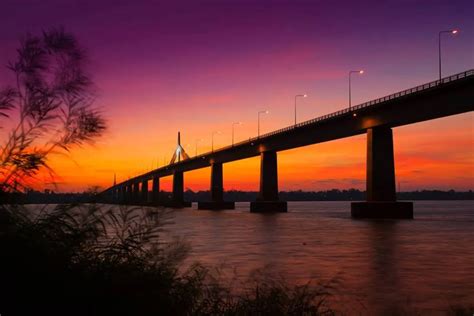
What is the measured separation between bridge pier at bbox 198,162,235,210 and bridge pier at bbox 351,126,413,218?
66039 mm

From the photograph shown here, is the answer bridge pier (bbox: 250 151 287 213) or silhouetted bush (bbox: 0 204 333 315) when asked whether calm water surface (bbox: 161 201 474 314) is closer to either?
silhouetted bush (bbox: 0 204 333 315)

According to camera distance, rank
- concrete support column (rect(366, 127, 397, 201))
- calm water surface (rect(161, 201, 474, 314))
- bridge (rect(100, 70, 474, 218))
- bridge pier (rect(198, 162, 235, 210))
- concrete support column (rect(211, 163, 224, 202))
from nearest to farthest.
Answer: calm water surface (rect(161, 201, 474, 314)), bridge (rect(100, 70, 474, 218)), concrete support column (rect(366, 127, 397, 201)), concrete support column (rect(211, 163, 224, 202)), bridge pier (rect(198, 162, 235, 210))

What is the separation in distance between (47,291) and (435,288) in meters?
13.5

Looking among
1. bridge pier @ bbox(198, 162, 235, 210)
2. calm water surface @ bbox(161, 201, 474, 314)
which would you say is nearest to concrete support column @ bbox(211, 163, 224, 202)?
bridge pier @ bbox(198, 162, 235, 210)

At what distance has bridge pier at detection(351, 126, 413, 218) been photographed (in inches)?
2712

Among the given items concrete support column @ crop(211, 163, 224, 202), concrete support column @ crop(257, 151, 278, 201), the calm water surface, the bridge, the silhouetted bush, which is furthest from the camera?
concrete support column @ crop(211, 163, 224, 202)

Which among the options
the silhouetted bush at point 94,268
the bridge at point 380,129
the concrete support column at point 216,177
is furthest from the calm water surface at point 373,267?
the concrete support column at point 216,177

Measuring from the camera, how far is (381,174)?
68.9 meters

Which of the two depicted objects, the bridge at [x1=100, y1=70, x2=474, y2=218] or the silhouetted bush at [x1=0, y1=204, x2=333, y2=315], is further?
the bridge at [x1=100, y1=70, x2=474, y2=218]

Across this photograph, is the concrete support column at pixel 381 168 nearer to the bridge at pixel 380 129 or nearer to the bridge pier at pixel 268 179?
the bridge at pixel 380 129

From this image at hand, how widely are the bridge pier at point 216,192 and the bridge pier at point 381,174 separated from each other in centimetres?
6604

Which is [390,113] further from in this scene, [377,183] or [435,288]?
[435,288]

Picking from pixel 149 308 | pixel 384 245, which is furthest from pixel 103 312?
pixel 384 245

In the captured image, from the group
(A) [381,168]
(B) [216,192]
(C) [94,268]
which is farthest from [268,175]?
(C) [94,268]
